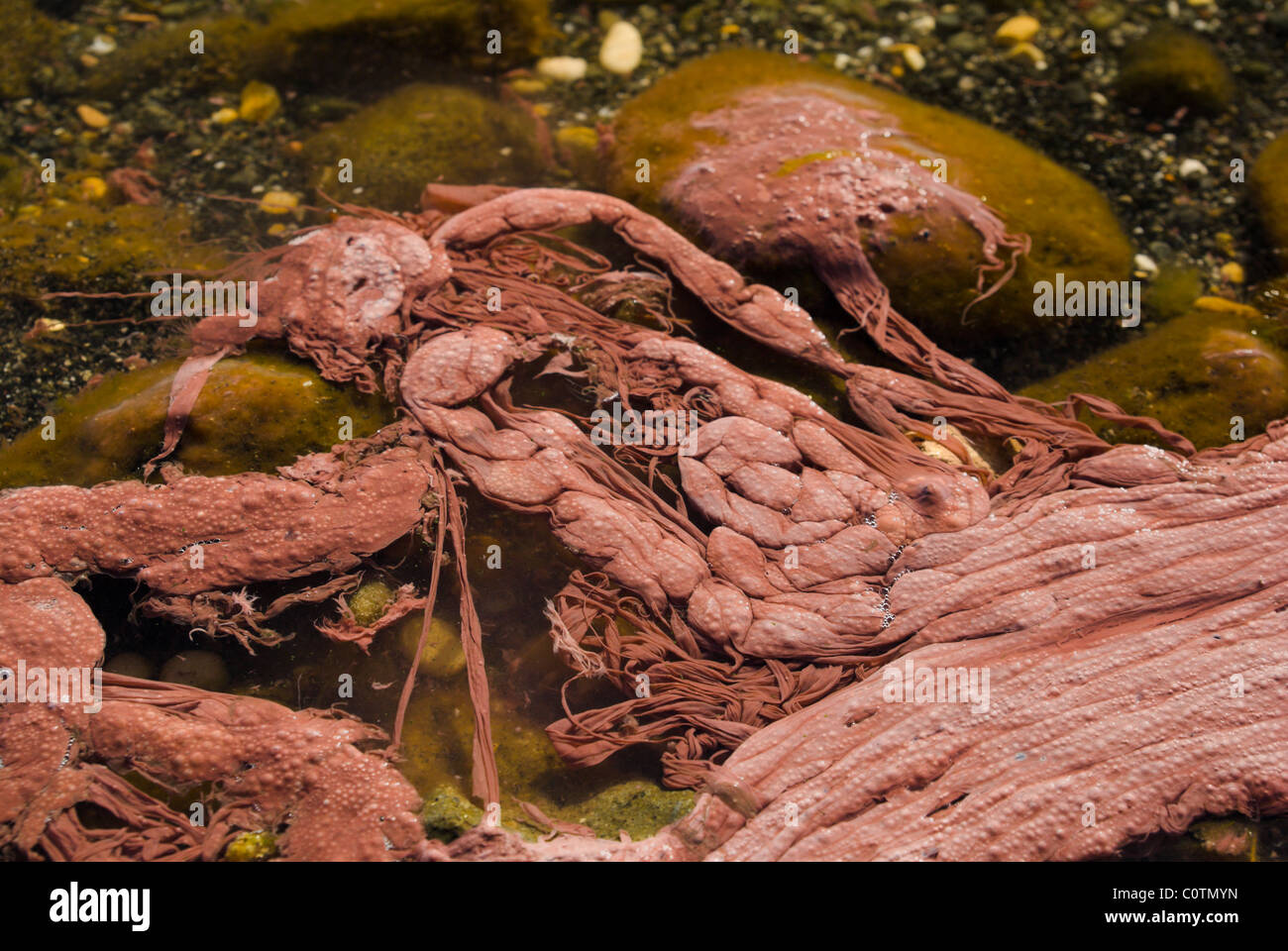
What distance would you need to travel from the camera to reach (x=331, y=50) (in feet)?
16.0

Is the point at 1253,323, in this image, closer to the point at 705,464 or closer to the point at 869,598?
the point at 869,598

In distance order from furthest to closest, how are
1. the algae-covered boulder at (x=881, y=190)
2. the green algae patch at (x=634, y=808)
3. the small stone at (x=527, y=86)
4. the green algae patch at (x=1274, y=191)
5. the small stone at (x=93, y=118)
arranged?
1. the small stone at (x=527, y=86)
2. the small stone at (x=93, y=118)
3. the green algae patch at (x=1274, y=191)
4. the algae-covered boulder at (x=881, y=190)
5. the green algae patch at (x=634, y=808)

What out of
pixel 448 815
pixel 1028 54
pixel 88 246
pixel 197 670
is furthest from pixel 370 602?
pixel 1028 54

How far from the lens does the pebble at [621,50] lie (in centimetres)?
504

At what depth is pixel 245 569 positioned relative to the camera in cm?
319

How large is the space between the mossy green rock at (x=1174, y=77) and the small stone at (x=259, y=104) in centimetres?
514

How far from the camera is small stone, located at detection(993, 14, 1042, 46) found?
17.1ft

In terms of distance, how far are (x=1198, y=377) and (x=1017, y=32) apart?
2.75 metres

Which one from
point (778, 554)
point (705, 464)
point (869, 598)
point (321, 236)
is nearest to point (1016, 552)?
point (869, 598)

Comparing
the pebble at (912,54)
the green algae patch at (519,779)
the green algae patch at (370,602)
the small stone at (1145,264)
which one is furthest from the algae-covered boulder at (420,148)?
the small stone at (1145,264)

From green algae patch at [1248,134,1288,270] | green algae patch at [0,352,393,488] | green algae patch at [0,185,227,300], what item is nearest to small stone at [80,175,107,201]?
green algae patch at [0,185,227,300]

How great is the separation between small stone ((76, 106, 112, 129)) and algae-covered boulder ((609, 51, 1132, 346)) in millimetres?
3014

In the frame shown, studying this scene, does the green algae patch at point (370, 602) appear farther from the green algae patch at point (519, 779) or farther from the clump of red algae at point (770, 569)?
the green algae patch at point (519, 779)

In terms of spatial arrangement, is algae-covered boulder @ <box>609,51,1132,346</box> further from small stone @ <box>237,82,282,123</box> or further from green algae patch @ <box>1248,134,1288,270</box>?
small stone @ <box>237,82,282,123</box>
